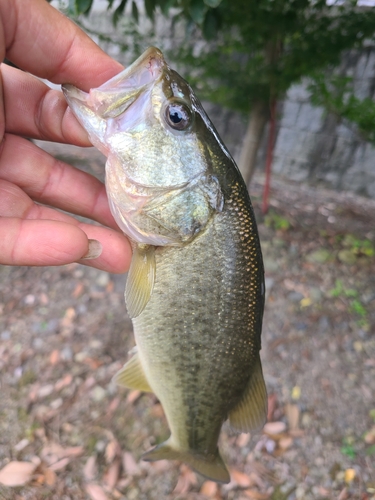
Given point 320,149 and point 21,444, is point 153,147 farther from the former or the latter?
point 320,149

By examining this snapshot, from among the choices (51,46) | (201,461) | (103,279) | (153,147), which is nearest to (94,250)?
(153,147)

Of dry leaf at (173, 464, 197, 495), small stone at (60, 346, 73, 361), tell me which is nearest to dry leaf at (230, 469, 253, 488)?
dry leaf at (173, 464, 197, 495)

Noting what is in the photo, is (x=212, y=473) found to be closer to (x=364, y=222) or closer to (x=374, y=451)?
(x=374, y=451)

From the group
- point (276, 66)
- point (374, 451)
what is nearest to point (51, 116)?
point (276, 66)

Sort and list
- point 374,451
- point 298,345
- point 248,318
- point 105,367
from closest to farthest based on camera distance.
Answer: point 248,318 → point 374,451 → point 105,367 → point 298,345

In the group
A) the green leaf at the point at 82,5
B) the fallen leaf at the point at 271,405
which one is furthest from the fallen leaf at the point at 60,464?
the green leaf at the point at 82,5

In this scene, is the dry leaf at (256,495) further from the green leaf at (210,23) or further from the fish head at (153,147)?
the green leaf at (210,23)

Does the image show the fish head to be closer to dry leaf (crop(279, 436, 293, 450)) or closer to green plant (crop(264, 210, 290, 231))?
dry leaf (crop(279, 436, 293, 450))
